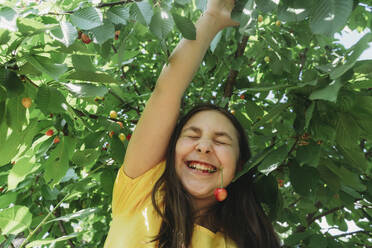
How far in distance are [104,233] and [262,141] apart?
2.11 m

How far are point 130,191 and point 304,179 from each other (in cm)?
76

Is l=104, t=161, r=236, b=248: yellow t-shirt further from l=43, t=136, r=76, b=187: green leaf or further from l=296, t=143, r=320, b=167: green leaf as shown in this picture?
l=296, t=143, r=320, b=167: green leaf

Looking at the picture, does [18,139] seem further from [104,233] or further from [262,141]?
[104,233]

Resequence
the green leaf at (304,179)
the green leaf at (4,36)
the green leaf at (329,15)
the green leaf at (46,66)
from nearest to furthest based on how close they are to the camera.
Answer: the green leaf at (329,15) → the green leaf at (4,36) → the green leaf at (46,66) → the green leaf at (304,179)

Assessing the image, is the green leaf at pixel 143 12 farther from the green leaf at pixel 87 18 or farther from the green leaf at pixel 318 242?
the green leaf at pixel 318 242

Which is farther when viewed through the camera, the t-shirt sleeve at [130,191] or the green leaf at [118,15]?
the t-shirt sleeve at [130,191]

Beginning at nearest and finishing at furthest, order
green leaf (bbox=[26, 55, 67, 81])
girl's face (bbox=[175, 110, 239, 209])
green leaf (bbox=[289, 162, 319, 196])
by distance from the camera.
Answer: green leaf (bbox=[26, 55, 67, 81])
green leaf (bbox=[289, 162, 319, 196])
girl's face (bbox=[175, 110, 239, 209])

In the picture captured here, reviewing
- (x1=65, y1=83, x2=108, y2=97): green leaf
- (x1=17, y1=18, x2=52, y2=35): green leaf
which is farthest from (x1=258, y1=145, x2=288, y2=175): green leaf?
(x1=17, y1=18, x2=52, y2=35): green leaf

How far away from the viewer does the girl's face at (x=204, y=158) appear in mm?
1575

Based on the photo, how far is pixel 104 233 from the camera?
10.1 ft

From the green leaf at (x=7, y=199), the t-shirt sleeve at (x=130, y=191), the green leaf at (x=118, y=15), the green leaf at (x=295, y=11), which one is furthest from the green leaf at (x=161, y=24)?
the green leaf at (x=7, y=199)

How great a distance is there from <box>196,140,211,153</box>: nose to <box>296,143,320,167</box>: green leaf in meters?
0.43

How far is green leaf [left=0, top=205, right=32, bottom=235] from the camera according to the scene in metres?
1.47

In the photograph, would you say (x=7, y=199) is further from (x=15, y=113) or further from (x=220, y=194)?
(x=220, y=194)
